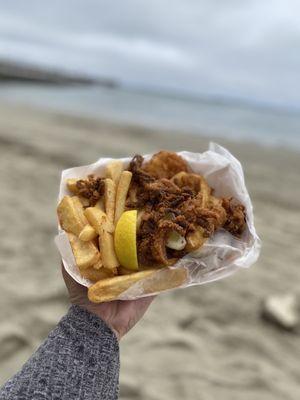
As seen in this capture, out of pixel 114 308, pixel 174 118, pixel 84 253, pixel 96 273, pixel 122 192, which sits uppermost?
pixel 122 192

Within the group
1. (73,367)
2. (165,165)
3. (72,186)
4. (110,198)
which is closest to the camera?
(73,367)

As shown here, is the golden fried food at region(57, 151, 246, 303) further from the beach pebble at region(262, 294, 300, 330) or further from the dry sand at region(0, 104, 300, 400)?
the beach pebble at region(262, 294, 300, 330)

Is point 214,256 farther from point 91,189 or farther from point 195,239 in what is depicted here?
point 91,189

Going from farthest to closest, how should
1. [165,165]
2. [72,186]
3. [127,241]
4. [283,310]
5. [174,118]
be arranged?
[174,118] → [283,310] → [165,165] → [72,186] → [127,241]

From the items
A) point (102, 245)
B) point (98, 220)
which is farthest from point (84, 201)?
point (102, 245)

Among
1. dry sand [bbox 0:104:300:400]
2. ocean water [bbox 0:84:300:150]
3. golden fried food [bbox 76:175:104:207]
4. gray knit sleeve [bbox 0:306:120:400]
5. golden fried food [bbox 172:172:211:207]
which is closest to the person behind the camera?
gray knit sleeve [bbox 0:306:120:400]

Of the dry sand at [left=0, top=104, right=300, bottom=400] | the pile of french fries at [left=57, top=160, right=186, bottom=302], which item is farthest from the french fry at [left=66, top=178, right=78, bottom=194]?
the dry sand at [left=0, top=104, right=300, bottom=400]
